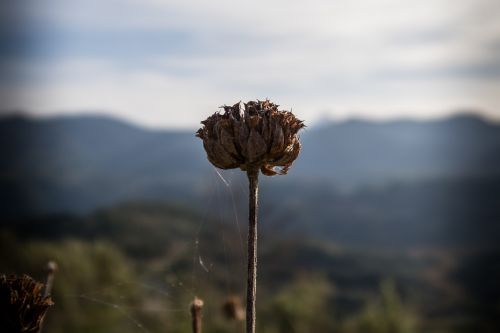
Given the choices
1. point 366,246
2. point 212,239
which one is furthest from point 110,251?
point 366,246

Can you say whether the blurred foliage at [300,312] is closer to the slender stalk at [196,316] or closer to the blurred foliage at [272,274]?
the blurred foliage at [272,274]

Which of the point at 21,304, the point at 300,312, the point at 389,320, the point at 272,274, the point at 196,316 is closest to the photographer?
the point at 21,304

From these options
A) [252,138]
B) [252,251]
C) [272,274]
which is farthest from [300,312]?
[272,274]

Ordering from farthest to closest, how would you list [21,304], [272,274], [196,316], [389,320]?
[272,274]
[389,320]
[196,316]
[21,304]

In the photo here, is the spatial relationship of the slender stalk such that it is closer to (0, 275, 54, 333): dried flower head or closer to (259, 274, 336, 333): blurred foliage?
(0, 275, 54, 333): dried flower head

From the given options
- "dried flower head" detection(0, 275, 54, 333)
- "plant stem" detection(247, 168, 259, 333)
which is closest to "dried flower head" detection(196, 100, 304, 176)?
"plant stem" detection(247, 168, 259, 333)

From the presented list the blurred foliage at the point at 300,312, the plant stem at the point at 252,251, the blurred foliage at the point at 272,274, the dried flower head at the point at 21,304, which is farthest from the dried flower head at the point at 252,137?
the blurred foliage at the point at 300,312

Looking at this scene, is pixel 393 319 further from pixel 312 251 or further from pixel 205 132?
pixel 312 251

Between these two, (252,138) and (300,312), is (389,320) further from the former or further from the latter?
(252,138)
